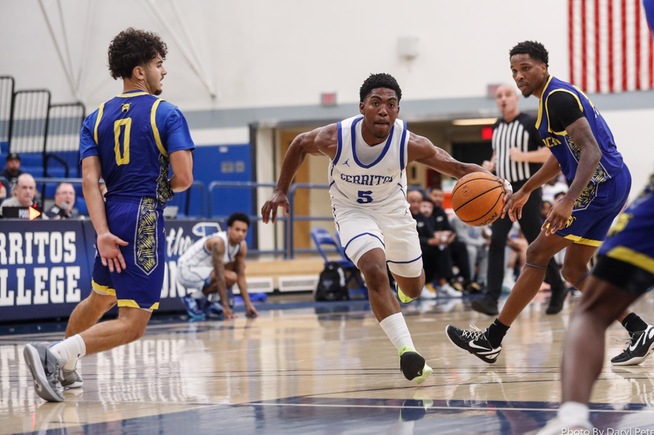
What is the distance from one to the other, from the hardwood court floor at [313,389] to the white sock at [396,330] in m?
0.22

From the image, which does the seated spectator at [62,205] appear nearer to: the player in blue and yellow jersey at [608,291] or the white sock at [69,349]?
the white sock at [69,349]

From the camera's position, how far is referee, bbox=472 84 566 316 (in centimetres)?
980

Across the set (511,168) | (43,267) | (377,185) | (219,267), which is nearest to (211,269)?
(219,267)

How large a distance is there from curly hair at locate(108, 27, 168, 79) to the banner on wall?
18.8 ft

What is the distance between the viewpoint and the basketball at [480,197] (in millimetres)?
6613

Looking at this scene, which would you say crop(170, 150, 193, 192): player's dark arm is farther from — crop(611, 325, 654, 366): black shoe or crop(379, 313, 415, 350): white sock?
crop(611, 325, 654, 366): black shoe

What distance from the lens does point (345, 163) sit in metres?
6.59

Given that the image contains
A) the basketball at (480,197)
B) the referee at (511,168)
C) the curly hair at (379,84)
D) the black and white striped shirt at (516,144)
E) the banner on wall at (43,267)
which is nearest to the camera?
the curly hair at (379,84)

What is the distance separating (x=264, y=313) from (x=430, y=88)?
8.20 metres

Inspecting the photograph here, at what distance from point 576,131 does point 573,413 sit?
123 inches

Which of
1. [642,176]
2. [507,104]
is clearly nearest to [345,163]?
[507,104]

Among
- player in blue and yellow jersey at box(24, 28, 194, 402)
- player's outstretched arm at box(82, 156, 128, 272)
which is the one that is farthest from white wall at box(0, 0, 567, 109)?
player's outstretched arm at box(82, 156, 128, 272)

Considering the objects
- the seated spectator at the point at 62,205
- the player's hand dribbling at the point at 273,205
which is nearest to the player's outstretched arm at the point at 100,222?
the player's hand dribbling at the point at 273,205

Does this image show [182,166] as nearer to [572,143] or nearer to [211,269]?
[572,143]
